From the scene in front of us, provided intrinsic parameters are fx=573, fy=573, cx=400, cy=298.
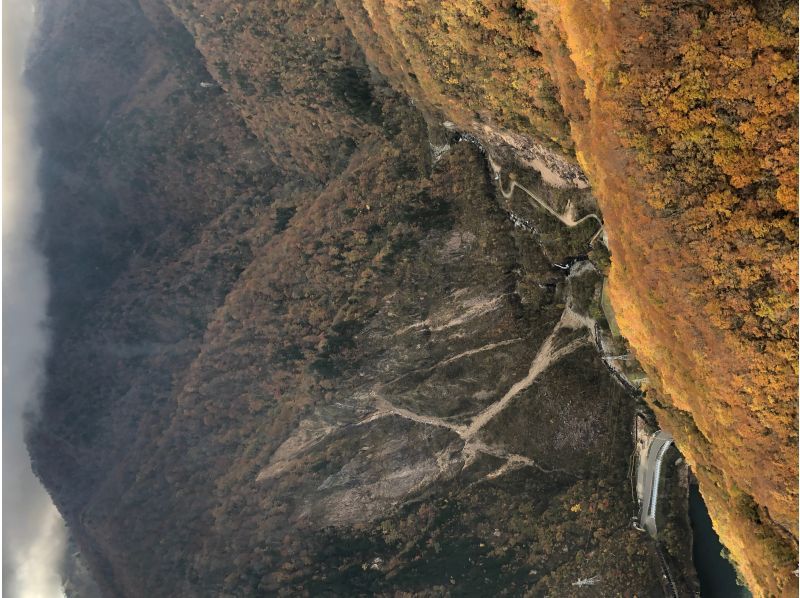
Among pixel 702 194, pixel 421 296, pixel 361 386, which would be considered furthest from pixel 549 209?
pixel 361 386

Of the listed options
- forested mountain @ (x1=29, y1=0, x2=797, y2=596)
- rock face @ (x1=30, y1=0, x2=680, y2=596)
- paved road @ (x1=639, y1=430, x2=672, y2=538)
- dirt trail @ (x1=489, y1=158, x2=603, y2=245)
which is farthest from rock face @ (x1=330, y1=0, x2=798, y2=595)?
rock face @ (x1=30, y1=0, x2=680, y2=596)

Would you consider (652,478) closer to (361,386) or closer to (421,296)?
(421,296)

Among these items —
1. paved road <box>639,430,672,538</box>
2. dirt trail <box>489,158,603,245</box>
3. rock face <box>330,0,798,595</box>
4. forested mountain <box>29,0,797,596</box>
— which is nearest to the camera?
rock face <box>330,0,798,595</box>

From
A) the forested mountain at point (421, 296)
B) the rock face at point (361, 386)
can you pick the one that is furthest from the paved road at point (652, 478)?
the forested mountain at point (421, 296)

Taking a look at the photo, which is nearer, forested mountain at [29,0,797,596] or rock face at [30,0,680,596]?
forested mountain at [29,0,797,596]

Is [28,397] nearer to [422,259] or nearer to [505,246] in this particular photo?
[422,259]

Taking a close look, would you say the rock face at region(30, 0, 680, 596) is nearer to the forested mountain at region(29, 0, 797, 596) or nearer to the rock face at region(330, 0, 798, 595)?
the forested mountain at region(29, 0, 797, 596)

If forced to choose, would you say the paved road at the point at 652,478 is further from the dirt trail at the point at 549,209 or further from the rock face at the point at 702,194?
the dirt trail at the point at 549,209
